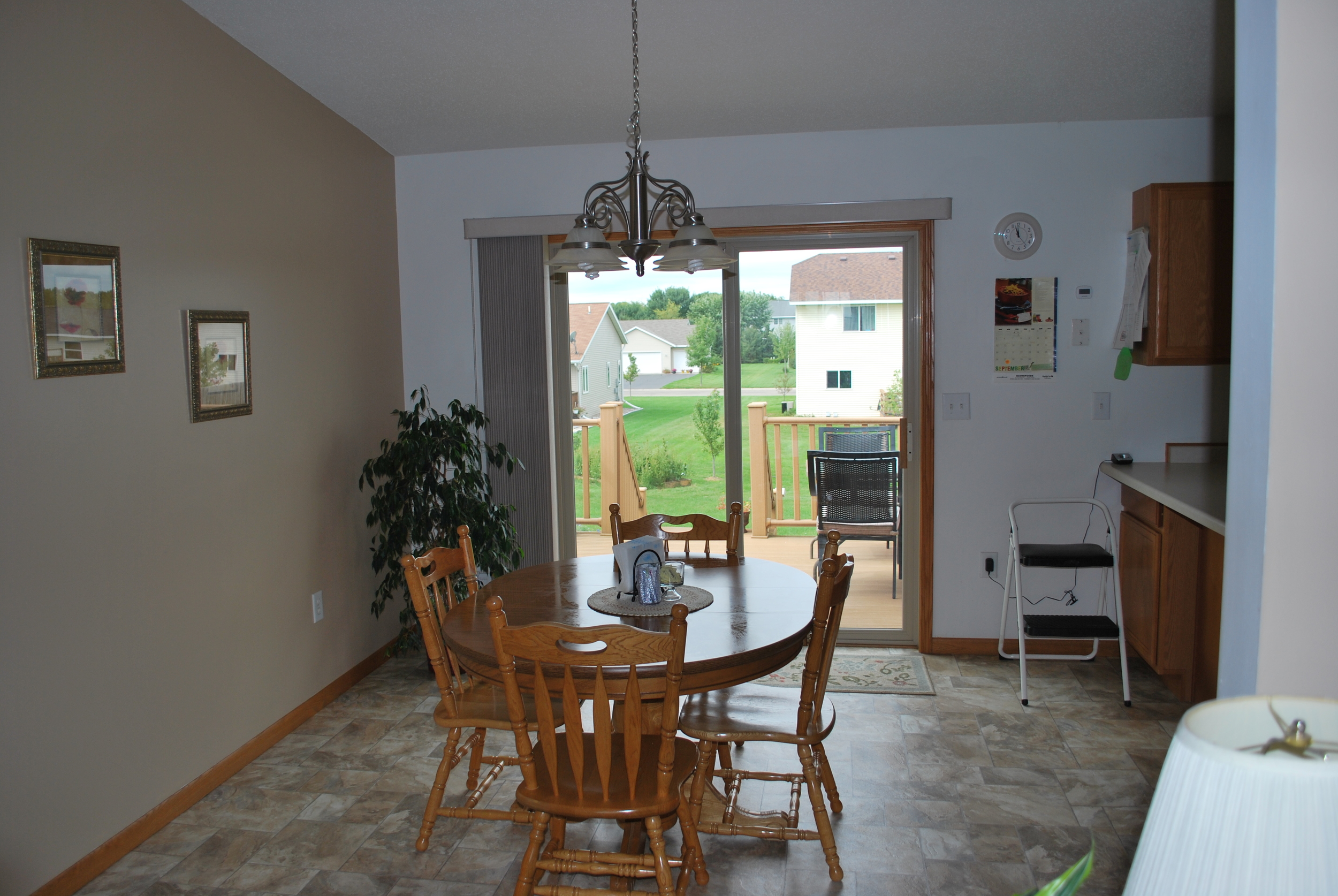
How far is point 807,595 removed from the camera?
2561 mm

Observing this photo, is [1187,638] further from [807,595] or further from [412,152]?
[412,152]

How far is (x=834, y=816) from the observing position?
8.74ft

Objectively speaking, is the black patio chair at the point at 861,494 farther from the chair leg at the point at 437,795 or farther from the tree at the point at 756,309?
the chair leg at the point at 437,795

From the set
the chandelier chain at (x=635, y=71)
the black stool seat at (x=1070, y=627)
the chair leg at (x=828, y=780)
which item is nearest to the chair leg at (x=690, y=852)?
the chair leg at (x=828, y=780)

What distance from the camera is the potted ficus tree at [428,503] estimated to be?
12.1 ft

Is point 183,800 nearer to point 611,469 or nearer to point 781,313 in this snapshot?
point 611,469

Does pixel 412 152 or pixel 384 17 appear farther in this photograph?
pixel 412 152

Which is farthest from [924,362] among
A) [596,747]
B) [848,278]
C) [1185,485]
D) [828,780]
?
[596,747]

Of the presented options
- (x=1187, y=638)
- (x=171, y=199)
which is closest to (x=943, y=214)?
(x=1187, y=638)

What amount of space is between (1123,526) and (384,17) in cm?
351

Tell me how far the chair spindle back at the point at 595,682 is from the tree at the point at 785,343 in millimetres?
2526

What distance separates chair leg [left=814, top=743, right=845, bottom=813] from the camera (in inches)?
101

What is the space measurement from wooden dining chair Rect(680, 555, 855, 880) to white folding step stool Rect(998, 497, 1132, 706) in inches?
57.9

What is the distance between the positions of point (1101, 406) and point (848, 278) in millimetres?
1266
